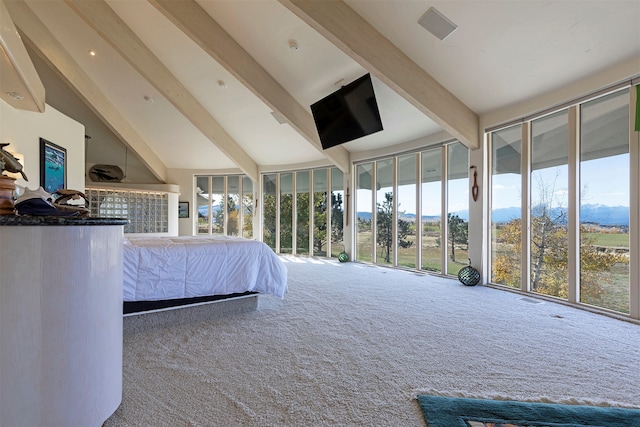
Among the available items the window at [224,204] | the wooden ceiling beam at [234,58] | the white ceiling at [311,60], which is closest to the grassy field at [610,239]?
the white ceiling at [311,60]

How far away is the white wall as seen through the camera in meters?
3.60

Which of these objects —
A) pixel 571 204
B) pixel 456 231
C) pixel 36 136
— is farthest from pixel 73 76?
pixel 571 204

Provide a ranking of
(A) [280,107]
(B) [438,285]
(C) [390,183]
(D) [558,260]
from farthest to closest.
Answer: (C) [390,183]
(A) [280,107]
(B) [438,285]
(D) [558,260]

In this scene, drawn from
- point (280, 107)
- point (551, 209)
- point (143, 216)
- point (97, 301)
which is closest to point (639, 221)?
point (551, 209)

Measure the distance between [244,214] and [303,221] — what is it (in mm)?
2150

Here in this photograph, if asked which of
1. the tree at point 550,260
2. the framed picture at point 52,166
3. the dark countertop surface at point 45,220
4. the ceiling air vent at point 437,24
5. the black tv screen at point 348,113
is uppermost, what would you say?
the ceiling air vent at point 437,24

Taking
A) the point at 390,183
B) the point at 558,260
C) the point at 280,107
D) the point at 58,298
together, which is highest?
the point at 280,107

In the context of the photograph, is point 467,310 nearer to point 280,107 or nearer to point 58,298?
point 58,298

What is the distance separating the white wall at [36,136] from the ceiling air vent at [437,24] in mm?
4983

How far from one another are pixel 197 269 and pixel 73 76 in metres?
5.88

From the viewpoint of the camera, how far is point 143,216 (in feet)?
26.7

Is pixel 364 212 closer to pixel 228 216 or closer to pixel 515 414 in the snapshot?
pixel 228 216

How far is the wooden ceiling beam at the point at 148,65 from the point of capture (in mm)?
4578

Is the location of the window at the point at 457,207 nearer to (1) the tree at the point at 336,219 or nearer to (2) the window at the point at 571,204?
(2) the window at the point at 571,204
